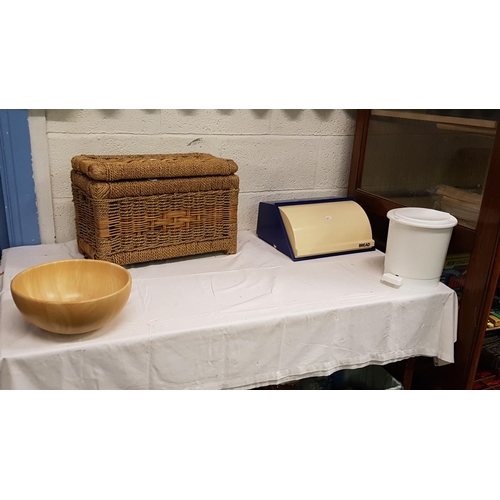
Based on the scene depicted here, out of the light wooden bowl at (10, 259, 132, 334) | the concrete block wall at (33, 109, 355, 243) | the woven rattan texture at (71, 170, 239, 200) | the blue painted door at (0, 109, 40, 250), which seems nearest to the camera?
the light wooden bowl at (10, 259, 132, 334)

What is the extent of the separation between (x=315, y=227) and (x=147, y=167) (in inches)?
22.9

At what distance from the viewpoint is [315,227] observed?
159cm

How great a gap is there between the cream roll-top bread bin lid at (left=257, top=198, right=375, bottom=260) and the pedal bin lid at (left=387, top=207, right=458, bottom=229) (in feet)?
0.84

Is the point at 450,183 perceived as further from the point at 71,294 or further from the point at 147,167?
the point at 71,294

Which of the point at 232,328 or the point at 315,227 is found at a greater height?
the point at 315,227

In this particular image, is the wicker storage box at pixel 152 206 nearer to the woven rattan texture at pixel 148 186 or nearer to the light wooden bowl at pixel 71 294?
the woven rattan texture at pixel 148 186

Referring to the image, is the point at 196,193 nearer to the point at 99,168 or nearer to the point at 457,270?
the point at 99,168

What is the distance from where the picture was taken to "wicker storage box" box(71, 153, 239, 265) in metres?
1.32

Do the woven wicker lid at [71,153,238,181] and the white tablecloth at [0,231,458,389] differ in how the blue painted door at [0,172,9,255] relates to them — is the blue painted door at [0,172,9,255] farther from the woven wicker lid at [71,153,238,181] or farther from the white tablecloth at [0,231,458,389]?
the woven wicker lid at [71,153,238,181]

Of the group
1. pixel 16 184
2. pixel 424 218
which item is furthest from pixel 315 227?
pixel 16 184

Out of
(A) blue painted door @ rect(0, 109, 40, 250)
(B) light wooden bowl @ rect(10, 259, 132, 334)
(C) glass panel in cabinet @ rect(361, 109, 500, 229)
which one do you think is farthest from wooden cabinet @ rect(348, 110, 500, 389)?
(A) blue painted door @ rect(0, 109, 40, 250)

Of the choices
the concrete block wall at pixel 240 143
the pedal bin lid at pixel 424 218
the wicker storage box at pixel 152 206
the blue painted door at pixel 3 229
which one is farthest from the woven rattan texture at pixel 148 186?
the pedal bin lid at pixel 424 218

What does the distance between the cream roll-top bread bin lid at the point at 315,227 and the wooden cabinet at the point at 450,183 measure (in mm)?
132

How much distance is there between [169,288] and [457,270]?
0.88 metres
